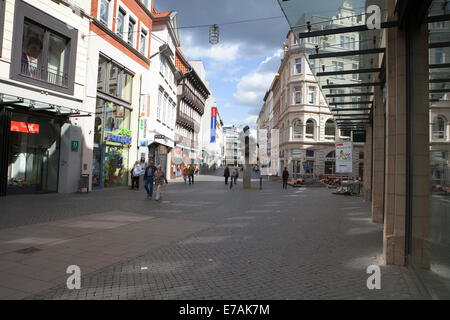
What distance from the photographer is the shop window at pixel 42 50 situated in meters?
12.9

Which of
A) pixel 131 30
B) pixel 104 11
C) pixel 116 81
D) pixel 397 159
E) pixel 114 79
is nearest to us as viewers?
pixel 397 159

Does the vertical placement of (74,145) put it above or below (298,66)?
below

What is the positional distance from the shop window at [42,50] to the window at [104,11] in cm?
293

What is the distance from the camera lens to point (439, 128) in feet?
13.8

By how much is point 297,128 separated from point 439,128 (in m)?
41.3

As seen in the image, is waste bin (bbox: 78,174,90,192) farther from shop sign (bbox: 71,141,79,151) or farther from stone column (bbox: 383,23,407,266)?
stone column (bbox: 383,23,407,266)

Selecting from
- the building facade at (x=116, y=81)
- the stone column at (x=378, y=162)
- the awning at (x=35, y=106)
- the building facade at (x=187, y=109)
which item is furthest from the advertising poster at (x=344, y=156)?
the building facade at (x=187, y=109)

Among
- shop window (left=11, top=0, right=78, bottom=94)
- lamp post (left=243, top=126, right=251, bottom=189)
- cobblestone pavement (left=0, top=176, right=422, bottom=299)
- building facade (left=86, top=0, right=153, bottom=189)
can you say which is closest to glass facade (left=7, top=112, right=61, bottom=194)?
shop window (left=11, top=0, right=78, bottom=94)

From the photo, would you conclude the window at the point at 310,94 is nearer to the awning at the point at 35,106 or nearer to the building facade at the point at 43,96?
the building facade at the point at 43,96

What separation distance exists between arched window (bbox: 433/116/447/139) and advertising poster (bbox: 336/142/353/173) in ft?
59.4

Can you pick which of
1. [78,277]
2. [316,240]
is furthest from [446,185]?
[78,277]

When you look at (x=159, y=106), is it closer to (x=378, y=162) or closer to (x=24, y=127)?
(x=24, y=127)

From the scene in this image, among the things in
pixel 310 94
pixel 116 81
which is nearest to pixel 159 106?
pixel 116 81

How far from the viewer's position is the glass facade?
13.3 metres
